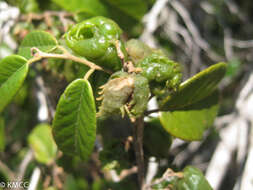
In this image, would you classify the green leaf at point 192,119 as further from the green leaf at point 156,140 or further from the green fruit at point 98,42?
the green fruit at point 98,42

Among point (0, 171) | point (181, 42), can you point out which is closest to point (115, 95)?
point (0, 171)

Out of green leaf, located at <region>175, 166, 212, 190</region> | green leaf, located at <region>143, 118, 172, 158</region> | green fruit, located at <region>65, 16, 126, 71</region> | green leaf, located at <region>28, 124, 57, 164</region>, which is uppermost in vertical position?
green fruit, located at <region>65, 16, 126, 71</region>

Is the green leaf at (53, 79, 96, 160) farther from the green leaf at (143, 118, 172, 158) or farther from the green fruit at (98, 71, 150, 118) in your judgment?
the green leaf at (143, 118, 172, 158)

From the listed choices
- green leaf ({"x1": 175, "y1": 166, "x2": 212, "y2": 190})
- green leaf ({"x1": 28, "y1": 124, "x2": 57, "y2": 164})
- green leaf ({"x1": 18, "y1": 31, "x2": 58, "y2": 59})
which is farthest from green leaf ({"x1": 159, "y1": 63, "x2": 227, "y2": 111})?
green leaf ({"x1": 28, "y1": 124, "x2": 57, "y2": 164})

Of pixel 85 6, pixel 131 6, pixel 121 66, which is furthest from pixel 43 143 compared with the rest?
pixel 121 66

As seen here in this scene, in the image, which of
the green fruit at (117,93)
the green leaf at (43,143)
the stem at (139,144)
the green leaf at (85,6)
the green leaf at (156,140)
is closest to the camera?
the green fruit at (117,93)

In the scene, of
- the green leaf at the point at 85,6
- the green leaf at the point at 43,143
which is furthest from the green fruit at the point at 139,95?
the green leaf at the point at 43,143

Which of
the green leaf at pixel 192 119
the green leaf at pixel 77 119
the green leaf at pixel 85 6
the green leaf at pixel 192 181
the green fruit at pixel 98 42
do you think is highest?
the green fruit at pixel 98 42
